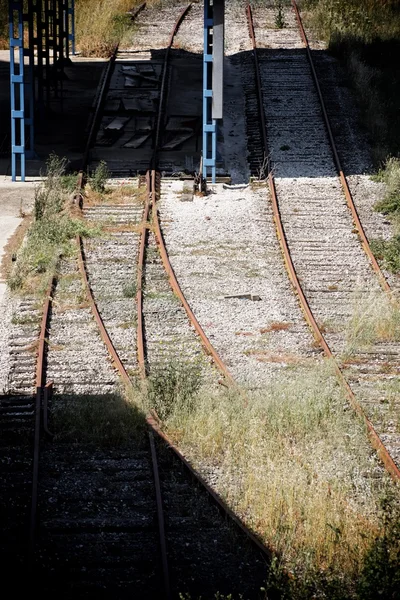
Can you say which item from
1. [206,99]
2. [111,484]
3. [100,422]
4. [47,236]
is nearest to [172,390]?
[100,422]

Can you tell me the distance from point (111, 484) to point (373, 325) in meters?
5.09

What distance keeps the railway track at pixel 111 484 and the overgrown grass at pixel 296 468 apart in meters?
0.28

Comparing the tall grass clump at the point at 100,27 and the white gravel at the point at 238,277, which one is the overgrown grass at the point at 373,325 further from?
the tall grass clump at the point at 100,27

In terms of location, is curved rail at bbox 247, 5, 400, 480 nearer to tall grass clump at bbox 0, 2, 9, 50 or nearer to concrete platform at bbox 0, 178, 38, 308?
concrete platform at bbox 0, 178, 38, 308

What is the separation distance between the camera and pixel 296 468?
10008 millimetres

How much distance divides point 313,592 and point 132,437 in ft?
10.5

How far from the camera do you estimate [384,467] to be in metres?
10.4

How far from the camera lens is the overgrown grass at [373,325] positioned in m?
13.4

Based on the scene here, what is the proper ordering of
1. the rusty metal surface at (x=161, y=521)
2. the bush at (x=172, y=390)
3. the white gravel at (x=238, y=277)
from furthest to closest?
the white gravel at (x=238, y=277), the bush at (x=172, y=390), the rusty metal surface at (x=161, y=521)

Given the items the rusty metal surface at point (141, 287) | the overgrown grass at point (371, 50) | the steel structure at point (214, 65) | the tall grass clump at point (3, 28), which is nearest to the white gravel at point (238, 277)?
the rusty metal surface at point (141, 287)

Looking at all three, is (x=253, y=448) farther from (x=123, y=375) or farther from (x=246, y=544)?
(x=123, y=375)

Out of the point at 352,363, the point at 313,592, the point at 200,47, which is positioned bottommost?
the point at 200,47

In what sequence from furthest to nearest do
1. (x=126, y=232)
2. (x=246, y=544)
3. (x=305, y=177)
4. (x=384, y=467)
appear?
(x=305, y=177)
(x=126, y=232)
(x=384, y=467)
(x=246, y=544)

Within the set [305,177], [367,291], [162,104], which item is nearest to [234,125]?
[162,104]
